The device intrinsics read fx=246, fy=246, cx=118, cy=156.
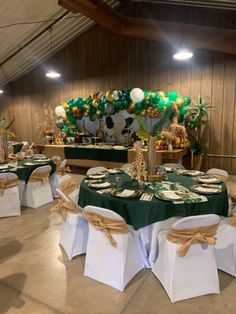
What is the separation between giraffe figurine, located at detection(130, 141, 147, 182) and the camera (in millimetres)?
2789

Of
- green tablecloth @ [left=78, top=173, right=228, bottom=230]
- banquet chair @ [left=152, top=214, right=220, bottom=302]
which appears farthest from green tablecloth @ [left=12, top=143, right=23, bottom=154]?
banquet chair @ [left=152, top=214, right=220, bottom=302]

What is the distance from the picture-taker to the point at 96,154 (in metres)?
7.12

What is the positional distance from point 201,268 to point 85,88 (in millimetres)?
7990

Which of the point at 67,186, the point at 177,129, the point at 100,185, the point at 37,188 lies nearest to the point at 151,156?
the point at 100,185

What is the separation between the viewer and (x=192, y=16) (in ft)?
22.1

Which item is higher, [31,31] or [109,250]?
[31,31]

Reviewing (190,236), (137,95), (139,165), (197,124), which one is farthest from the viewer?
(197,124)

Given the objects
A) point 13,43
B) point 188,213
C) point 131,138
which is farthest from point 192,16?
point 188,213

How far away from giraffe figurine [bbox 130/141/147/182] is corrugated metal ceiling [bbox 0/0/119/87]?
5394 millimetres

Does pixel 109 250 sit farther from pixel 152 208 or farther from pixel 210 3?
pixel 210 3

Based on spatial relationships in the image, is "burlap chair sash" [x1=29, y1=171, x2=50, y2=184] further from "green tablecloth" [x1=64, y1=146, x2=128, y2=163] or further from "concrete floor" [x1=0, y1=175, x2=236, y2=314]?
"green tablecloth" [x1=64, y1=146, x2=128, y2=163]

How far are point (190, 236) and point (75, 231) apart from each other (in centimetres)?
129

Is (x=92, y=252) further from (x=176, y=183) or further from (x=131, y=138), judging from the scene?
(x=131, y=138)

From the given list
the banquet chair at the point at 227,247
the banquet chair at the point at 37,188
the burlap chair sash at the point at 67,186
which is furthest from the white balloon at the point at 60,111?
the banquet chair at the point at 227,247
